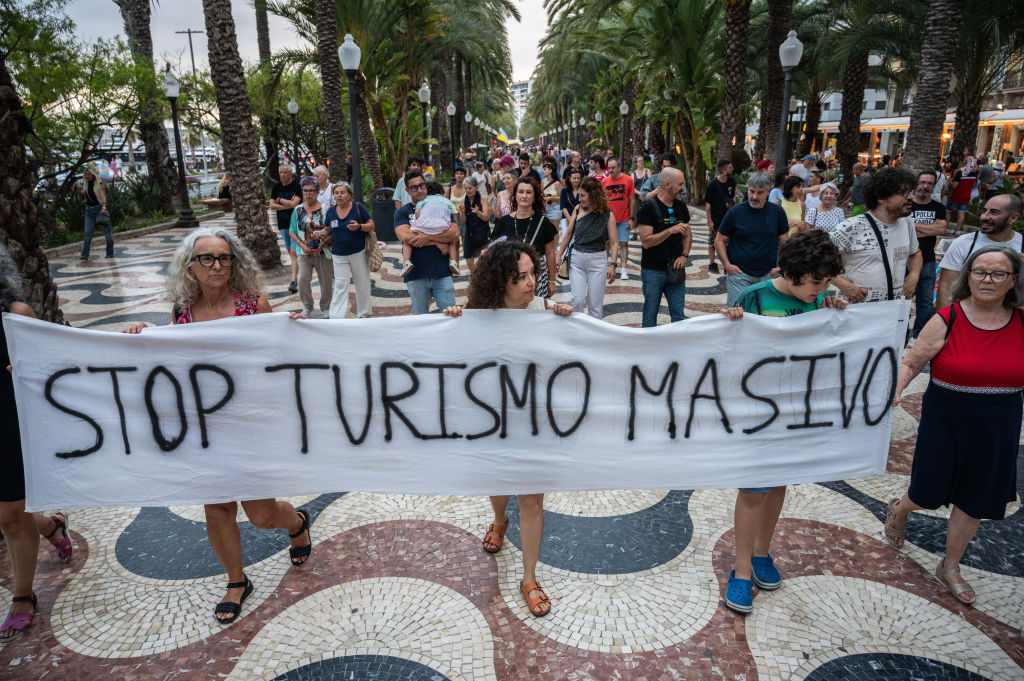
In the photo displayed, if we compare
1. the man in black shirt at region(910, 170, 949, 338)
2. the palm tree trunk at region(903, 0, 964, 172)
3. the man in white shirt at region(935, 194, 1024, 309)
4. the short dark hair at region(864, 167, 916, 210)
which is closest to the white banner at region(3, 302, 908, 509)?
the short dark hair at region(864, 167, 916, 210)

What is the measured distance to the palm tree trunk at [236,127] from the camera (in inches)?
398

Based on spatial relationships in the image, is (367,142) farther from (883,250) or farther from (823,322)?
(823,322)

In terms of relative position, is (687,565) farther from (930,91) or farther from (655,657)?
(930,91)

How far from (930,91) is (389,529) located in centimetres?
1245

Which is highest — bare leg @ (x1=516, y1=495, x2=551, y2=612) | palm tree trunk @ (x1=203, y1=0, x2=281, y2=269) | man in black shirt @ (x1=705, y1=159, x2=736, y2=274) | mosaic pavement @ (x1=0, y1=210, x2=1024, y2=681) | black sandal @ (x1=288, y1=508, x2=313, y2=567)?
palm tree trunk @ (x1=203, y1=0, x2=281, y2=269)

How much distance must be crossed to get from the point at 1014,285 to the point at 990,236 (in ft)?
6.68

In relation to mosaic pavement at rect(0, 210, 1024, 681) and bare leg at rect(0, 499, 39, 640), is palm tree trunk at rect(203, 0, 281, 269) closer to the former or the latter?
mosaic pavement at rect(0, 210, 1024, 681)

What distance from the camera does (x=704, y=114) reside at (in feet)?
59.1

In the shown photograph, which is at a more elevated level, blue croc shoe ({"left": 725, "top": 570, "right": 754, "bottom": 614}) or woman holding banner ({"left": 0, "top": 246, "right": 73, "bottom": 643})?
woman holding banner ({"left": 0, "top": 246, "right": 73, "bottom": 643})

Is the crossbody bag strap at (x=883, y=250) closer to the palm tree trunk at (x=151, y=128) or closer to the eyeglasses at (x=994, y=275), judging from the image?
the eyeglasses at (x=994, y=275)

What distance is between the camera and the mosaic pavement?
256 centimetres

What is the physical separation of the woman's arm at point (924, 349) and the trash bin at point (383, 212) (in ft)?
39.7

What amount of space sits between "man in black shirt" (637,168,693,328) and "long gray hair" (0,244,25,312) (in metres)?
4.10

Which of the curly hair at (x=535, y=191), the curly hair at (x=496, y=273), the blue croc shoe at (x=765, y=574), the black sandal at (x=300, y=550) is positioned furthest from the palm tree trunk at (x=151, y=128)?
the blue croc shoe at (x=765, y=574)
